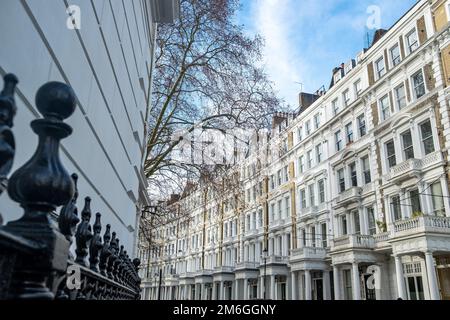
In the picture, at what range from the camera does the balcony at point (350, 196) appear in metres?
23.2

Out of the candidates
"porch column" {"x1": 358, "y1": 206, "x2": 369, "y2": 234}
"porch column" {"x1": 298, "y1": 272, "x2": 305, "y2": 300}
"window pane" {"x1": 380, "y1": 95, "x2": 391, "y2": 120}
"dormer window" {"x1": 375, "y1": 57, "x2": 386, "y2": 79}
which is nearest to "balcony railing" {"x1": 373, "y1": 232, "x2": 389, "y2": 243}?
"porch column" {"x1": 358, "y1": 206, "x2": 369, "y2": 234}

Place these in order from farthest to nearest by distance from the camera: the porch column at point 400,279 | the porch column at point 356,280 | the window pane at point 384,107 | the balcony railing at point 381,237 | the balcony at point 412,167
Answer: the window pane at point 384,107 < the porch column at point 356,280 < the balcony railing at point 381,237 < the porch column at point 400,279 < the balcony at point 412,167

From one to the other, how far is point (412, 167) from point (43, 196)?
803 inches

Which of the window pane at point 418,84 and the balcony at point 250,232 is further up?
the window pane at point 418,84

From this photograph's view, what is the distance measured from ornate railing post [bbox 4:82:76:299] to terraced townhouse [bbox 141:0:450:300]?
36.7 feet

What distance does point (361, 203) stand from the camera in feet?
75.8

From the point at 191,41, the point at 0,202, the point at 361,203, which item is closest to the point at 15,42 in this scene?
the point at 0,202

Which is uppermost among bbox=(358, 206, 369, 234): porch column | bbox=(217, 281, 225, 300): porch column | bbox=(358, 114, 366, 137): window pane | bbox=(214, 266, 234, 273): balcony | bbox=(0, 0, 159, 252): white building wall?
bbox=(358, 114, 366, 137): window pane

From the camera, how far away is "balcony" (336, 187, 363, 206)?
76.2ft

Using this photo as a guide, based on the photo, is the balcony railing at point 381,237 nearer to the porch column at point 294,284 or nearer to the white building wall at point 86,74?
the porch column at point 294,284

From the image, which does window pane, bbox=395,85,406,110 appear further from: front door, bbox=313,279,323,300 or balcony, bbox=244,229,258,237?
balcony, bbox=244,229,258,237

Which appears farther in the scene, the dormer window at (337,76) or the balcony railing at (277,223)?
the balcony railing at (277,223)

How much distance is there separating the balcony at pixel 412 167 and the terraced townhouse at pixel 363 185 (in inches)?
2.4

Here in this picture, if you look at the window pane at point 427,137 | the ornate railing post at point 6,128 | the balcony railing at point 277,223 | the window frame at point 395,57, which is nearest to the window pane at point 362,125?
the window frame at point 395,57
